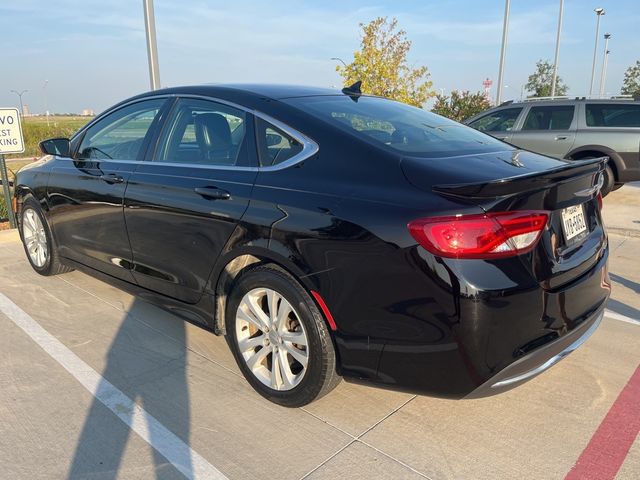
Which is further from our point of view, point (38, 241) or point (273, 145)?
point (38, 241)

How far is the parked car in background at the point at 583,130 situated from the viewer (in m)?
Result: 8.52

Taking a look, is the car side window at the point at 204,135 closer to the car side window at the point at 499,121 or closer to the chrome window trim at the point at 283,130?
the chrome window trim at the point at 283,130

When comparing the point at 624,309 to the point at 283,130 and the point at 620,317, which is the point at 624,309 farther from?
the point at 283,130

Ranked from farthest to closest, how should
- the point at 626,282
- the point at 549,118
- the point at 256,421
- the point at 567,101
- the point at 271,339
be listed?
the point at 549,118, the point at 567,101, the point at 626,282, the point at 271,339, the point at 256,421

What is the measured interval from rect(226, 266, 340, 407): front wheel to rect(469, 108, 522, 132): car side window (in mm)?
7767

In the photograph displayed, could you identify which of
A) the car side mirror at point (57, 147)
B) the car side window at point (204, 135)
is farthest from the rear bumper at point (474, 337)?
the car side mirror at point (57, 147)

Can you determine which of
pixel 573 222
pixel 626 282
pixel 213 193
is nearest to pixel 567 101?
pixel 626 282

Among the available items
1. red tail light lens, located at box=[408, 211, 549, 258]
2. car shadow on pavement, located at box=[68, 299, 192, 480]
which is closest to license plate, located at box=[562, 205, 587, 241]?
red tail light lens, located at box=[408, 211, 549, 258]

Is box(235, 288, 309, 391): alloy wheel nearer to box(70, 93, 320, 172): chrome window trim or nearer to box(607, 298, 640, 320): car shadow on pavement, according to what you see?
box(70, 93, 320, 172): chrome window trim

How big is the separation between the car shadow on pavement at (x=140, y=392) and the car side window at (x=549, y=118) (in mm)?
7735

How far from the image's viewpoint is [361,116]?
3006mm

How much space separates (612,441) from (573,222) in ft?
3.50

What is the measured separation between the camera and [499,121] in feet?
31.7

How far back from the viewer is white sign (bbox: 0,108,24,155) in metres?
6.67
